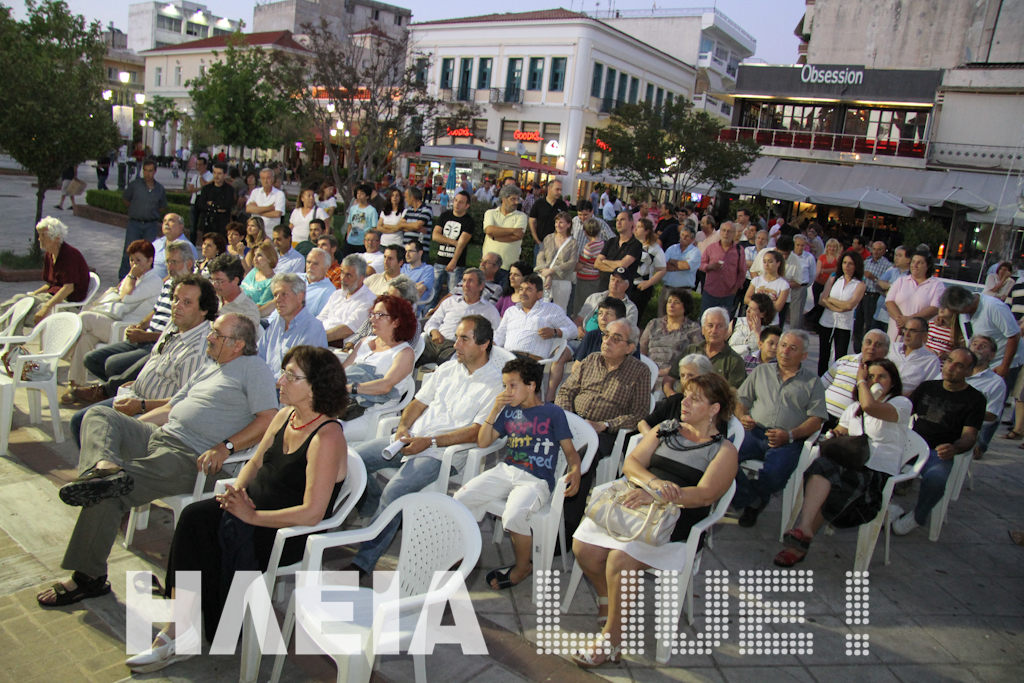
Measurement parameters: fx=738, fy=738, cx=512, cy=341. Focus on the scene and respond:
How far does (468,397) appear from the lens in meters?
4.20

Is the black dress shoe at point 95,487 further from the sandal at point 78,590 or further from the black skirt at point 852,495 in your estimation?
the black skirt at point 852,495

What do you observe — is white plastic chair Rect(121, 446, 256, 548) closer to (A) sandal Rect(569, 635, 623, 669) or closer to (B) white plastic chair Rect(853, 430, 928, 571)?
(A) sandal Rect(569, 635, 623, 669)

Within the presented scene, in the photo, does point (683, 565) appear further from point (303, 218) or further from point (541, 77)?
point (541, 77)

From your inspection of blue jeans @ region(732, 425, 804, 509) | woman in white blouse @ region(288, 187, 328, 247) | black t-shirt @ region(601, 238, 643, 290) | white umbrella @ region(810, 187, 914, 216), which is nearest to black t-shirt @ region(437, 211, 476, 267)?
black t-shirt @ region(601, 238, 643, 290)

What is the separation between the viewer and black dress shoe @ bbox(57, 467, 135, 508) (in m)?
2.98

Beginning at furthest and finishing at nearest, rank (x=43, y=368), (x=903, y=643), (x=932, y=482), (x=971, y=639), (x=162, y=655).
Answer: (x=43, y=368) → (x=932, y=482) → (x=971, y=639) → (x=903, y=643) → (x=162, y=655)

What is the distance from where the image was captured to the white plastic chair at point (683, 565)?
10.6 feet

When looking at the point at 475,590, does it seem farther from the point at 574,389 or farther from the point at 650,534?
the point at 574,389

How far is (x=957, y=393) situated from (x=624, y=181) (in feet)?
62.4

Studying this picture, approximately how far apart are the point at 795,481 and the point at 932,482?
89 centimetres

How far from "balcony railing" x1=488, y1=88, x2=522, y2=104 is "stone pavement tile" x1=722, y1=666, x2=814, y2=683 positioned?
118 ft

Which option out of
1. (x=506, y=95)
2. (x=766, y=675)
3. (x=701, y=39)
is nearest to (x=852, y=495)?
(x=766, y=675)

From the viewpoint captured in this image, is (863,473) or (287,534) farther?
(863,473)

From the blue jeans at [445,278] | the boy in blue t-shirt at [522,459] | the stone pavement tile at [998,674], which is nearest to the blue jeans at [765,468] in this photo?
the boy in blue t-shirt at [522,459]
